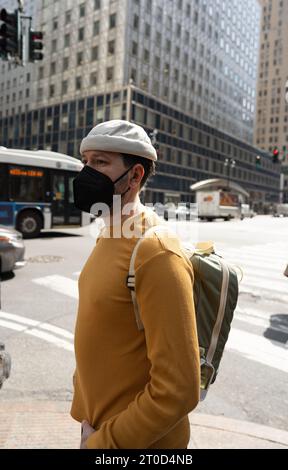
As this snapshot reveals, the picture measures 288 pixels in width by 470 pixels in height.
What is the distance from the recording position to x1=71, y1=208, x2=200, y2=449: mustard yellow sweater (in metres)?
1.31

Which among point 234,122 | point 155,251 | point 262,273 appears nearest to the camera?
point 155,251

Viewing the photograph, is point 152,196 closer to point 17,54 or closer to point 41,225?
A: point 41,225

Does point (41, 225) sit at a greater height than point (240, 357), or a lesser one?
greater

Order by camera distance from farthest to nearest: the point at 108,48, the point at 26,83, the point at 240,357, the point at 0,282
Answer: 1. the point at 26,83
2. the point at 108,48
3. the point at 0,282
4. the point at 240,357

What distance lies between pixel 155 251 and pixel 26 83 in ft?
227

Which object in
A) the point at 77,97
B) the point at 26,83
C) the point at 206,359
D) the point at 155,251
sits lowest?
the point at 206,359

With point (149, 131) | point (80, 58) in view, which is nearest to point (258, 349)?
point (149, 131)

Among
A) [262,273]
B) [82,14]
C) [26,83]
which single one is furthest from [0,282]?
[26,83]

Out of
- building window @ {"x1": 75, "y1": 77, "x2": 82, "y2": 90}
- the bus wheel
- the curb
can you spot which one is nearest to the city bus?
the bus wheel

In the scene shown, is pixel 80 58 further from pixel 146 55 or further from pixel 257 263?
pixel 257 263

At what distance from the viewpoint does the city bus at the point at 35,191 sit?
14539 mm

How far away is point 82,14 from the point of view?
5419 centimetres

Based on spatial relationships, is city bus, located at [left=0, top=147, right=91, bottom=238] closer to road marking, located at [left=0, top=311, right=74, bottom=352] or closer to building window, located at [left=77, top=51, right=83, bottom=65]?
road marking, located at [left=0, top=311, right=74, bottom=352]

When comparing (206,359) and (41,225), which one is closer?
(206,359)
